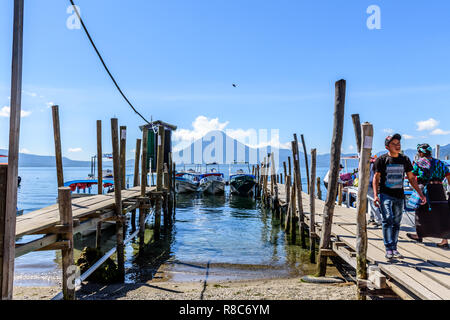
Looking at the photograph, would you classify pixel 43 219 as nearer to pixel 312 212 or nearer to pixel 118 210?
pixel 118 210

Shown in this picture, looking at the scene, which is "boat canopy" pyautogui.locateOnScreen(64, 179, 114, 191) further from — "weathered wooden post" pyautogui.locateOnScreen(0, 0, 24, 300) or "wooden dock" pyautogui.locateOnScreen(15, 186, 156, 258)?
"weathered wooden post" pyautogui.locateOnScreen(0, 0, 24, 300)

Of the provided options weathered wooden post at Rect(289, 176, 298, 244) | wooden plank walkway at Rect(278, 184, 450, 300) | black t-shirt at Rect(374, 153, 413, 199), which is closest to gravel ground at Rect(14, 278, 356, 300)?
wooden plank walkway at Rect(278, 184, 450, 300)

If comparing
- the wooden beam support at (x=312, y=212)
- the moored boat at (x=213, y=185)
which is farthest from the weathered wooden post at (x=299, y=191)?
the moored boat at (x=213, y=185)

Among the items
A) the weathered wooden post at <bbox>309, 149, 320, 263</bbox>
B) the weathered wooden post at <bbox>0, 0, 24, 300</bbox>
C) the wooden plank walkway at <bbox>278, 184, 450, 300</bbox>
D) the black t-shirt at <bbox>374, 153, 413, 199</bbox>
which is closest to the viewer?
the weathered wooden post at <bbox>0, 0, 24, 300</bbox>

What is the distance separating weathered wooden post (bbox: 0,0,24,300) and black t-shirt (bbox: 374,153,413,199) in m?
5.21

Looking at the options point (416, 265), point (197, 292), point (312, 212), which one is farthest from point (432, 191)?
point (197, 292)

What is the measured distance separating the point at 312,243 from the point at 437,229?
4156 millimetres

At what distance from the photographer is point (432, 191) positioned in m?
5.81

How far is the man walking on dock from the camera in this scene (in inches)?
210

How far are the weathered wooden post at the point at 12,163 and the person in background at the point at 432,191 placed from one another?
6.19 meters

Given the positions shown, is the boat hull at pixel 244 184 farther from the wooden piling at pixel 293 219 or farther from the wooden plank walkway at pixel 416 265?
the wooden plank walkway at pixel 416 265
